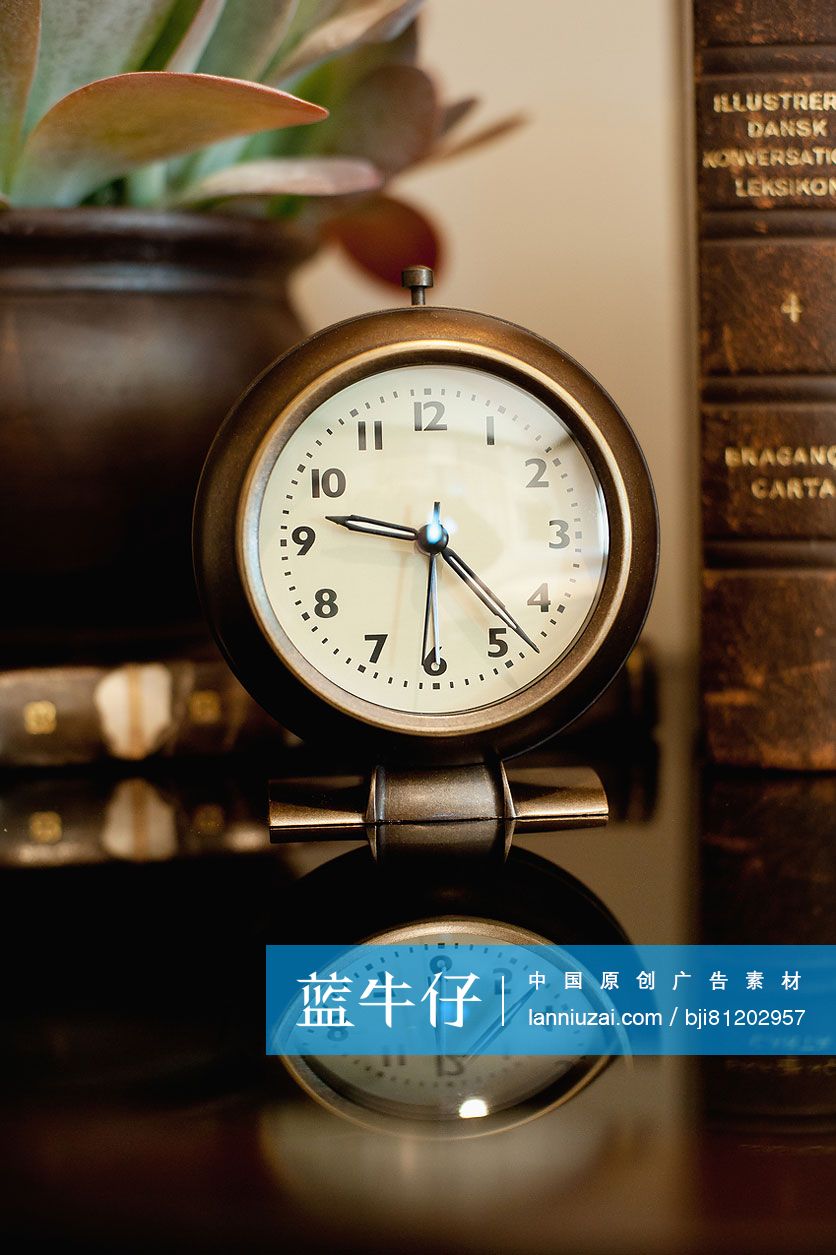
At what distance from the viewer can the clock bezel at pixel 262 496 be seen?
0.67 meters

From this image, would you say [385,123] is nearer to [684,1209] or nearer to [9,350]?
[9,350]

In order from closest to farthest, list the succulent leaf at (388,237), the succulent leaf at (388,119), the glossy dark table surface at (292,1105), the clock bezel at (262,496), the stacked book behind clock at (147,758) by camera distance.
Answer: the glossy dark table surface at (292,1105) < the clock bezel at (262,496) < the stacked book behind clock at (147,758) < the succulent leaf at (388,119) < the succulent leaf at (388,237)

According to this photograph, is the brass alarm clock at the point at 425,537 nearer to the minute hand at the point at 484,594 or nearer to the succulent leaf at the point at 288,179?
the minute hand at the point at 484,594

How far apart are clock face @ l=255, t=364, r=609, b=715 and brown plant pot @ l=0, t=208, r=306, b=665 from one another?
0.71 feet

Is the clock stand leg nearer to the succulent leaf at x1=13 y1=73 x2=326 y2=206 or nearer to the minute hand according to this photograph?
the minute hand

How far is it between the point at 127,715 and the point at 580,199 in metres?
0.65

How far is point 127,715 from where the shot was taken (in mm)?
831

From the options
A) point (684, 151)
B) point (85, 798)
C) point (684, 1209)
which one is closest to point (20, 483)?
point (85, 798)

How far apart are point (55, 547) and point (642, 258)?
24.1 inches

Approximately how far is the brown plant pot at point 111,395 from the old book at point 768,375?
0.32m

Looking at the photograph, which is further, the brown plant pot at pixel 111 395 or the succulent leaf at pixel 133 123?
the brown plant pot at pixel 111 395

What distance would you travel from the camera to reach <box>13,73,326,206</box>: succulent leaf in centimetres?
69

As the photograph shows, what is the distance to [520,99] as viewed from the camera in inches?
44.5

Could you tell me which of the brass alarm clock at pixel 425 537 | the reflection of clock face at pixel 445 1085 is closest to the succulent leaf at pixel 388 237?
the brass alarm clock at pixel 425 537
